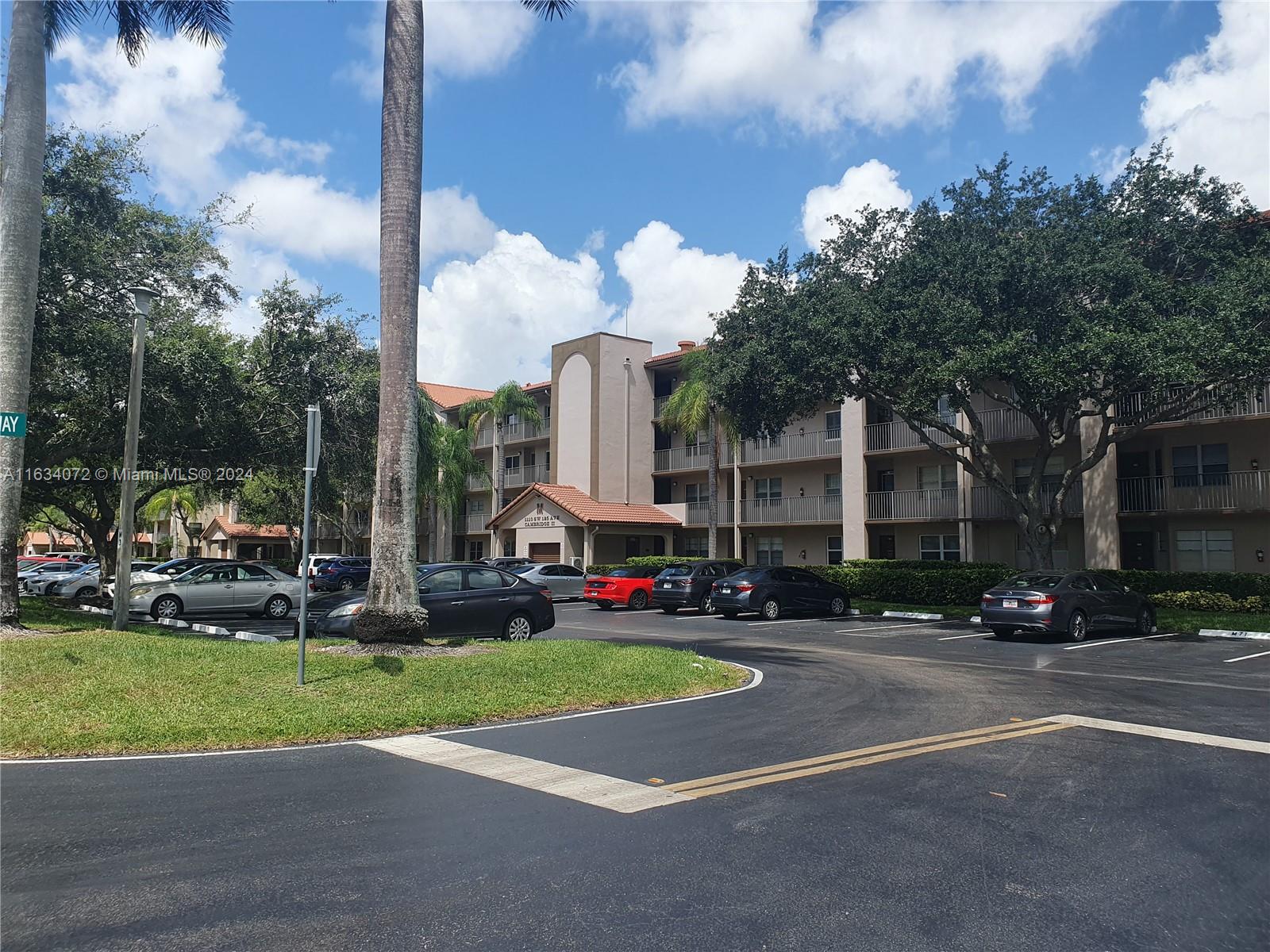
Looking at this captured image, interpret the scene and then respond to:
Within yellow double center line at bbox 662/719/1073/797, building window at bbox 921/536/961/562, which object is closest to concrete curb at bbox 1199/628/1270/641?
building window at bbox 921/536/961/562

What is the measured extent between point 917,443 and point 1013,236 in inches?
417

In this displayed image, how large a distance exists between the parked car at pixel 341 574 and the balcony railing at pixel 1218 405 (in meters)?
28.8

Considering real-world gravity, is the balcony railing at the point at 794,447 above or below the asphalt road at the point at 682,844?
above

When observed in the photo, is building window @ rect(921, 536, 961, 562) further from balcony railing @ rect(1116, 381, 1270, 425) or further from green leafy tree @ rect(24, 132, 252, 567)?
green leafy tree @ rect(24, 132, 252, 567)

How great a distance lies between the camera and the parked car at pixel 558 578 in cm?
3231

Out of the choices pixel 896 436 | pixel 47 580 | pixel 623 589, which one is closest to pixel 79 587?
pixel 47 580

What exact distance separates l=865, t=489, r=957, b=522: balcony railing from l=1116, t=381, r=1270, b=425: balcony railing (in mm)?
6554

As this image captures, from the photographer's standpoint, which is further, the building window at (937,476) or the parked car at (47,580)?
the parked car at (47,580)

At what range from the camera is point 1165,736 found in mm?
8859

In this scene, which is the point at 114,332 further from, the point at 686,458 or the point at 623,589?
the point at 686,458

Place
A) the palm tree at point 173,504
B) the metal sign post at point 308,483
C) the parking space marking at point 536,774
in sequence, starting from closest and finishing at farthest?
the parking space marking at point 536,774, the metal sign post at point 308,483, the palm tree at point 173,504

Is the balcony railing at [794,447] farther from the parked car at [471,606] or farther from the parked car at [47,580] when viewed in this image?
the parked car at [47,580]

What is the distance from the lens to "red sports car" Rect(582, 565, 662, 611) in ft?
95.9

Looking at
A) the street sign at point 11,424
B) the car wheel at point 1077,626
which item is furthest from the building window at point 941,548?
the street sign at point 11,424
